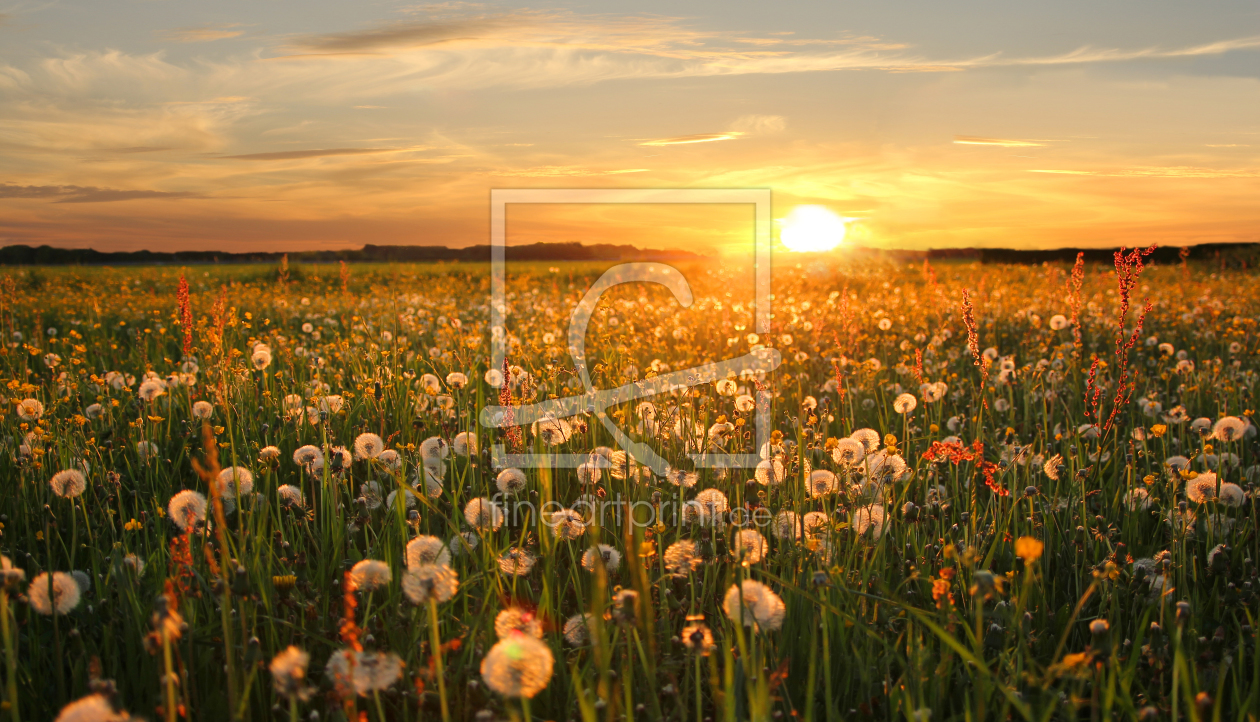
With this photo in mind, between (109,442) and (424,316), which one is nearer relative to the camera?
(109,442)

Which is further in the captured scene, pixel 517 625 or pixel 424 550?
pixel 424 550

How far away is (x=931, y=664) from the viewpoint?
1.97 meters

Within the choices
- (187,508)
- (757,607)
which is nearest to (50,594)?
(187,508)

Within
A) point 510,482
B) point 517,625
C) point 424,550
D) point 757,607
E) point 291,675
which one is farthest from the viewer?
point 510,482

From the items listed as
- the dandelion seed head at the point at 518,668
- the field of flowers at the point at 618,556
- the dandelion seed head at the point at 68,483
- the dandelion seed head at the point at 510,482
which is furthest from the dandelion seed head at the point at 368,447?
the dandelion seed head at the point at 518,668

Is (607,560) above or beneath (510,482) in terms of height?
beneath

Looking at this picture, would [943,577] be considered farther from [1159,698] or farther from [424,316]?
[424,316]

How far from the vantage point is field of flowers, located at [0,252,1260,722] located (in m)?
1.65

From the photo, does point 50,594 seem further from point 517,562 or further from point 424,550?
point 517,562

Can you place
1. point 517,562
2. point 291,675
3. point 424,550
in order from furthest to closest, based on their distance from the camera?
point 517,562 → point 424,550 → point 291,675

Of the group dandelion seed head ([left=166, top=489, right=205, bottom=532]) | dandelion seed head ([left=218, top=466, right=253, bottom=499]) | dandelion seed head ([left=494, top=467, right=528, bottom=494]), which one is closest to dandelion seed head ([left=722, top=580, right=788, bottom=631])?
dandelion seed head ([left=494, top=467, right=528, bottom=494])

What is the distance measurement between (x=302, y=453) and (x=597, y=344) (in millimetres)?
3637

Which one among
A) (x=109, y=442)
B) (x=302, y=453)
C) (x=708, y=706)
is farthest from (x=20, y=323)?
(x=708, y=706)

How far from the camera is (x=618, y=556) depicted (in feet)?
7.52
